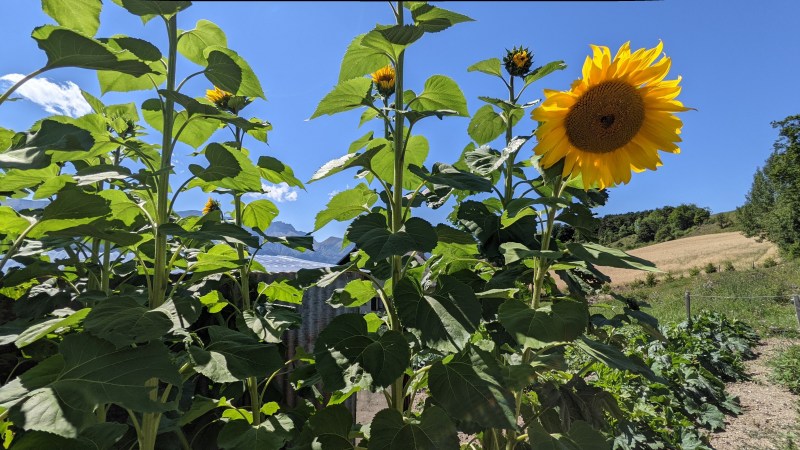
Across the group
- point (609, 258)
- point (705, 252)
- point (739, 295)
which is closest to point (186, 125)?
point (609, 258)

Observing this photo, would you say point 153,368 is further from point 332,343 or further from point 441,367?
point 441,367

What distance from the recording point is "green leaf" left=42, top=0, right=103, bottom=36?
924 millimetres

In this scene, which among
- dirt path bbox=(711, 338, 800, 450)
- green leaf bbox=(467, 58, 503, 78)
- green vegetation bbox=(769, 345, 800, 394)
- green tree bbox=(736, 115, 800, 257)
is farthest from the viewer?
green tree bbox=(736, 115, 800, 257)

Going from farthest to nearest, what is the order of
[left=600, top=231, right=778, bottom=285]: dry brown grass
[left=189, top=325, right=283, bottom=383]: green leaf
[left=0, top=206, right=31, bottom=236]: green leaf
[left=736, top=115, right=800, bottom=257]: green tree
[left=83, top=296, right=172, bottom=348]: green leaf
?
[left=736, top=115, right=800, bottom=257]: green tree, [left=600, top=231, right=778, bottom=285]: dry brown grass, [left=0, top=206, right=31, bottom=236]: green leaf, [left=189, top=325, right=283, bottom=383]: green leaf, [left=83, top=296, right=172, bottom=348]: green leaf

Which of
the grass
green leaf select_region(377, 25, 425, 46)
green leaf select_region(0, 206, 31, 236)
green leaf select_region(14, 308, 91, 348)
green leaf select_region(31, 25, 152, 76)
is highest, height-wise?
green leaf select_region(377, 25, 425, 46)

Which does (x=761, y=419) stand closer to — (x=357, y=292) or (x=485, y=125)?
(x=485, y=125)

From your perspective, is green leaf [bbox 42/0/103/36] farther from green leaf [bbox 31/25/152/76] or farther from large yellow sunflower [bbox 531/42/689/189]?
large yellow sunflower [bbox 531/42/689/189]

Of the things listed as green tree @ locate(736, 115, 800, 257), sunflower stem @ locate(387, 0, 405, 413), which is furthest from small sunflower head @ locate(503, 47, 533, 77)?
green tree @ locate(736, 115, 800, 257)

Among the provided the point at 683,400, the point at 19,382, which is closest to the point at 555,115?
the point at 19,382

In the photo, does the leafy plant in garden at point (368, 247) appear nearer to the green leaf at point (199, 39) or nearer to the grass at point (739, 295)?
the green leaf at point (199, 39)

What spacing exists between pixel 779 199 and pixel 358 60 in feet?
95.4

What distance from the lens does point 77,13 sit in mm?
947

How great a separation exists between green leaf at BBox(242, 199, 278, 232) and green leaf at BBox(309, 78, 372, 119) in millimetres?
708

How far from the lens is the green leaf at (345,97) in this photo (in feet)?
3.35
